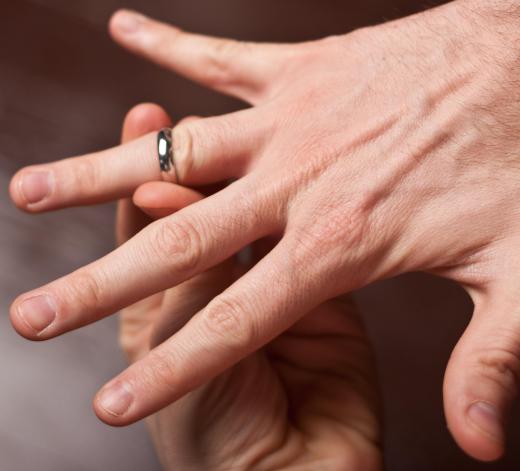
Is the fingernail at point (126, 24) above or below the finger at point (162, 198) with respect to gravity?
above

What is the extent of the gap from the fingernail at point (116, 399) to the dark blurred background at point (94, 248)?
22 centimetres

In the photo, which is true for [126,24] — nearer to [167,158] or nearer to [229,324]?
[167,158]

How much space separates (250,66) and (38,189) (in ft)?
1.10

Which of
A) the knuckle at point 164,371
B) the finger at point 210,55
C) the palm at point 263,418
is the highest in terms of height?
the finger at point 210,55

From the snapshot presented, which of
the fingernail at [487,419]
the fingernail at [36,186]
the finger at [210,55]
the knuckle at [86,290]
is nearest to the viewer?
the fingernail at [487,419]

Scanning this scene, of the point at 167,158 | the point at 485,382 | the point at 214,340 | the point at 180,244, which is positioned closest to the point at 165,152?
the point at 167,158

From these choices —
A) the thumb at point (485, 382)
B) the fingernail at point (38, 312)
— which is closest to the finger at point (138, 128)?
the fingernail at point (38, 312)

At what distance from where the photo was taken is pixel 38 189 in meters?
0.78

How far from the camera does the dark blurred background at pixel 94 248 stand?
83 cm

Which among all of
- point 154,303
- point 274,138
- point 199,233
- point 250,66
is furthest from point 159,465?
point 250,66

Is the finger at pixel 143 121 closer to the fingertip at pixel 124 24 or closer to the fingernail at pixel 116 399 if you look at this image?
the fingertip at pixel 124 24

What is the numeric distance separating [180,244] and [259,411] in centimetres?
20

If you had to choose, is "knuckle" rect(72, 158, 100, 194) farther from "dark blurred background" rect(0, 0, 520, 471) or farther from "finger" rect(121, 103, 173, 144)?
"dark blurred background" rect(0, 0, 520, 471)

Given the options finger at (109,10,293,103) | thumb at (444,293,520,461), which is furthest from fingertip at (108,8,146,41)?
thumb at (444,293,520,461)
